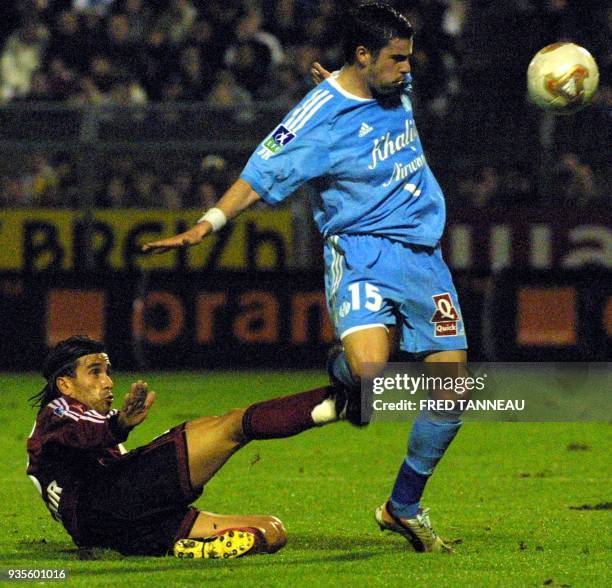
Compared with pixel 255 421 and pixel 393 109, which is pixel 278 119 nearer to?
pixel 393 109

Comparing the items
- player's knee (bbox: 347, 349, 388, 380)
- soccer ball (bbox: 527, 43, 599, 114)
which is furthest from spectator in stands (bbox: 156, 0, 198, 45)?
player's knee (bbox: 347, 349, 388, 380)

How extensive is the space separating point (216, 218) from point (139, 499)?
1.22 m

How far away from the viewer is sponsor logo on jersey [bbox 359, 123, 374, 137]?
22.2 ft

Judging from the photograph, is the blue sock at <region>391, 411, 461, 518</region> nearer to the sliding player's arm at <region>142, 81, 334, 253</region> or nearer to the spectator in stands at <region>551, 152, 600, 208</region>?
the sliding player's arm at <region>142, 81, 334, 253</region>

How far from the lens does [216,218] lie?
6426 millimetres

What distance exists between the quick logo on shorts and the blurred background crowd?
338 inches

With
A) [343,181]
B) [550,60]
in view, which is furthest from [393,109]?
[550,60]

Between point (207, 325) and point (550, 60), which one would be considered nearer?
point (550, 60)

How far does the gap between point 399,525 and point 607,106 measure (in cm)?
941

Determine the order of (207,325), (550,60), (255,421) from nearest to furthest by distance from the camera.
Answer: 1. (255,421)
2. (550,60)
3. (207,325)

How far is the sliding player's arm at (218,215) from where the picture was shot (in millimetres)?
6070

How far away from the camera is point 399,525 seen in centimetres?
668

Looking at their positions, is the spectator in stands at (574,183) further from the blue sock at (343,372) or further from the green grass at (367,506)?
the blue sock at (343,372)

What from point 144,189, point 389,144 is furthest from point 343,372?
point 144,189
